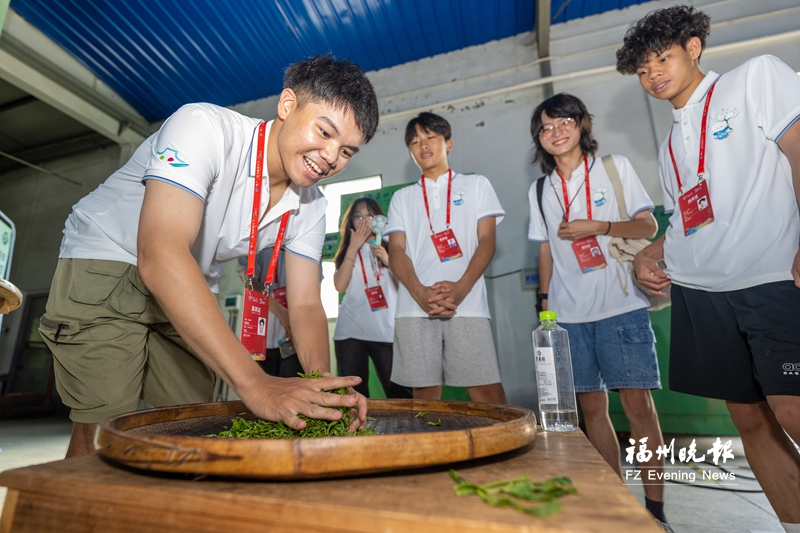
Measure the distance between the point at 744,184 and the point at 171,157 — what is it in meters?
1.53

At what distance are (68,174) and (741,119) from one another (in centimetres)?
786

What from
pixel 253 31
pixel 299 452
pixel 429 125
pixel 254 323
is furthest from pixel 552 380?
pixel 253 31

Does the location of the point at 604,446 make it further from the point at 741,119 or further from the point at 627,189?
the point at 741,119

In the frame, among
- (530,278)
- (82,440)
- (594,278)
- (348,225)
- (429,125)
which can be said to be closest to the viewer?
(82,440)

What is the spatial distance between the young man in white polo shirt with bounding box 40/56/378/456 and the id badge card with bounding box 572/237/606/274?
1141 millimetres

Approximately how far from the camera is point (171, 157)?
92 centimetres

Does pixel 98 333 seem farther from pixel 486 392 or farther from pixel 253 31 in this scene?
pixel 253 31

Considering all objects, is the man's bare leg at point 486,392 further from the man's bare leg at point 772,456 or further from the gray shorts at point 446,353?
the man's bare leg at point 772,456

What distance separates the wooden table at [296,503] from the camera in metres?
0.35

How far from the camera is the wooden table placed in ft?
1.13

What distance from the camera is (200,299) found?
0.77m

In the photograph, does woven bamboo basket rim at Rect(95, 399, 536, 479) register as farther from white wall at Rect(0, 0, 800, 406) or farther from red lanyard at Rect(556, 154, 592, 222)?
white wall at Rect(0, 0, 800, 406)

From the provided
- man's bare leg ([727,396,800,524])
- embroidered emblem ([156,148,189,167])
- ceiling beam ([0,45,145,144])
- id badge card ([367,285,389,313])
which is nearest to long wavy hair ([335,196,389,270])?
id badge card ([367,285,389,313])

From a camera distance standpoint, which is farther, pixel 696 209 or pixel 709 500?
pixel 709 500
